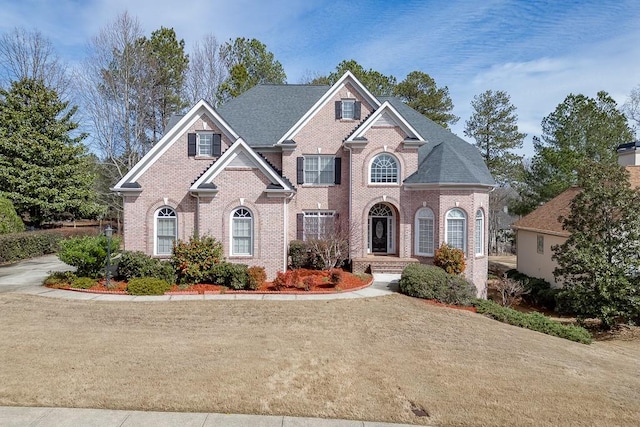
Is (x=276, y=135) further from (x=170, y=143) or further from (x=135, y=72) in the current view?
(x=135, y=72)

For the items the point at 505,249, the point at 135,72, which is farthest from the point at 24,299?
the point at 505,249

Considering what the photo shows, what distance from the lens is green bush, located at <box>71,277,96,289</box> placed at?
15.3m

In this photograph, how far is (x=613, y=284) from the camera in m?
15.3

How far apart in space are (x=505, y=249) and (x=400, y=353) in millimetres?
44480

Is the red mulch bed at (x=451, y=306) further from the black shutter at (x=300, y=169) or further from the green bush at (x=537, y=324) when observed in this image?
the black shutter at (x=300, y=169)

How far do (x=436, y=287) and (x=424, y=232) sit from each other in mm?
4823

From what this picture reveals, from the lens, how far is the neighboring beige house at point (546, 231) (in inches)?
903

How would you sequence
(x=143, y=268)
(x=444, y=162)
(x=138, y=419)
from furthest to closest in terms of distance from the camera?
(x=444, y=162) → (x=143, y=268) → (x=138, y=419)

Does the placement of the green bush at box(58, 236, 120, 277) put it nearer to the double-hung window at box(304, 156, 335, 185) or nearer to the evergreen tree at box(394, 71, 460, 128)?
the double-hung window at box(304, 156, 335, 185)

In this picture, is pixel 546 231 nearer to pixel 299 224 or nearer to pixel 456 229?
pixel 456 229

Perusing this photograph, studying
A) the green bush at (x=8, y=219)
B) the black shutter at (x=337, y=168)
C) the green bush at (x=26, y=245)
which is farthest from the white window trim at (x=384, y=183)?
the green bush at (x=8, y=219)

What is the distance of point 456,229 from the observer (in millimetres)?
19250

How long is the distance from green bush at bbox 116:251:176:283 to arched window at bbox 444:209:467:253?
521 inches

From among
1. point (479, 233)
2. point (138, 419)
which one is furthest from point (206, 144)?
point (479, 233)
